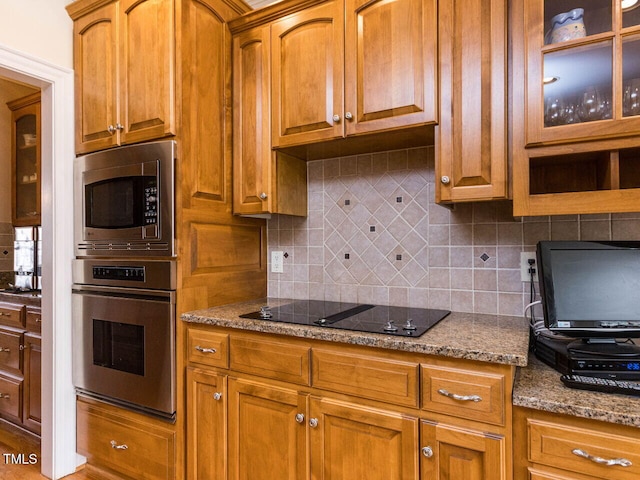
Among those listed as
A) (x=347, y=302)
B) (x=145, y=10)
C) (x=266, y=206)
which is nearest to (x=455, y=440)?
(x=347, y=302)

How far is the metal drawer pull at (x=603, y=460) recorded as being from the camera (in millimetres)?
969

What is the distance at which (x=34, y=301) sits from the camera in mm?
2359

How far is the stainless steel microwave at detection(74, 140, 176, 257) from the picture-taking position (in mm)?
1749

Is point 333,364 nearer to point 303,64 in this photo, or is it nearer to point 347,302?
point 347,302

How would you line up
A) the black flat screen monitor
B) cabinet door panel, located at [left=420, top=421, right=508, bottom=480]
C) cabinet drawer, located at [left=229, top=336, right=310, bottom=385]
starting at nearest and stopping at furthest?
1. cabinet door panel, located at [left=420, top=421, right=508, bottom=480]
2. the black flat screen monitor
3. cabinet drawer, located at [left=229, top=336, right=310, bottom=385]

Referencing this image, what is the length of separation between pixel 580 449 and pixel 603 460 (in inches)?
2.0

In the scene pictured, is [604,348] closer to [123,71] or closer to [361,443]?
[361,443]

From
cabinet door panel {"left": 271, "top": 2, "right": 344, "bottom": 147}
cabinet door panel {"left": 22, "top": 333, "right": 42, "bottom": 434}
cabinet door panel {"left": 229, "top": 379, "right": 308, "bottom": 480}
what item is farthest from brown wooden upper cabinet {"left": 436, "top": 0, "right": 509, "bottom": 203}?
cabinet door panel {"left": 22, "top": 333, "right": 42, "bottom": 434}

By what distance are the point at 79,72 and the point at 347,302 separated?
191 cm

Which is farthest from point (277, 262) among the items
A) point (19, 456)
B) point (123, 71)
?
point (19, 456)

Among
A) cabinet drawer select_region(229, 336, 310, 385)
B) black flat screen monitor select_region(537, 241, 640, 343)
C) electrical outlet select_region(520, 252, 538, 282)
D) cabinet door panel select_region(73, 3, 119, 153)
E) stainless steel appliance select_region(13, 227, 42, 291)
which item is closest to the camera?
black flat screen monitor select_region(537, 241, 640, 343)

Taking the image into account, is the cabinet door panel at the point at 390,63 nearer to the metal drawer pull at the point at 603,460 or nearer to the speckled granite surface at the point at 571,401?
the speckled granite surface at the point at 571,401

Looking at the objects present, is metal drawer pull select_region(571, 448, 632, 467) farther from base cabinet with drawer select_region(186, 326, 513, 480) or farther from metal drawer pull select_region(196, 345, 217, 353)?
metal drawer pull select_region(196, 345, 217, 353)

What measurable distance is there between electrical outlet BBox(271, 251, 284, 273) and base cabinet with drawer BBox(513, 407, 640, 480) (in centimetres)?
144
